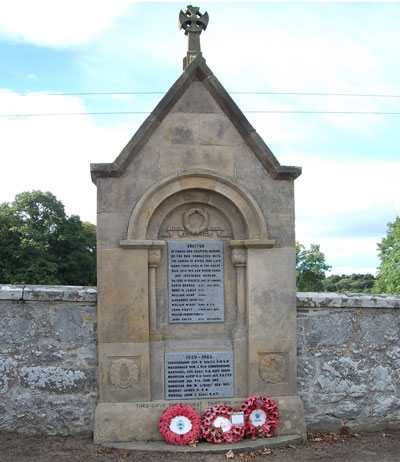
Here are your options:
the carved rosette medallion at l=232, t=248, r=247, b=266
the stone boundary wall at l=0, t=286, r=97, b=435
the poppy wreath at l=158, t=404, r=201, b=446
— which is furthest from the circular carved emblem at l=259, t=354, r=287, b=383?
the stone boundary wall at l=0, t=286, r=97, b=435

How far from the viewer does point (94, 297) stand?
19.4ft

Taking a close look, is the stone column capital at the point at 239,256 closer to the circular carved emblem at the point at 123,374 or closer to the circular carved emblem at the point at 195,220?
the circular carved emblem at the point at 195,220

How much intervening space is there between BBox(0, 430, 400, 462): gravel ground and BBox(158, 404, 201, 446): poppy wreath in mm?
216

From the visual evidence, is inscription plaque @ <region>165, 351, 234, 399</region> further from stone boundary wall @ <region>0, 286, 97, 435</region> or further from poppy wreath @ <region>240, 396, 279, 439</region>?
stone boundary wall @ <region>0, 286, 97, 435</region>

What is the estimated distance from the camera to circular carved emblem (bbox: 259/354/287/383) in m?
6.02

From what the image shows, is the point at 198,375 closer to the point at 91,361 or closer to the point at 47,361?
the point at 91,361

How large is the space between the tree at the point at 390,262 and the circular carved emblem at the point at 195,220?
19952mm

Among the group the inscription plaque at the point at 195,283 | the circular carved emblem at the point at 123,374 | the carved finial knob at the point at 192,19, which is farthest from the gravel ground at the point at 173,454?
the carved finial knob at the point at 192,19

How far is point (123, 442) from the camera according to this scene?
222 inches

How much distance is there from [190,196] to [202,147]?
62 centimetres

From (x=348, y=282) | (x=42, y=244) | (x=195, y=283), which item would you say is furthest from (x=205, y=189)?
(x=348, y=282)

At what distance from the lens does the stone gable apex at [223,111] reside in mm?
5875

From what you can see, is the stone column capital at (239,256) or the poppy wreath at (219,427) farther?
the stone column capital at (239,256)

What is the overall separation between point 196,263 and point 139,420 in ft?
6.36
